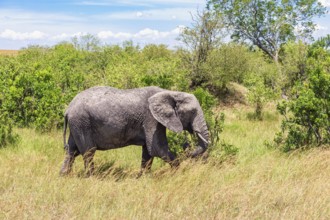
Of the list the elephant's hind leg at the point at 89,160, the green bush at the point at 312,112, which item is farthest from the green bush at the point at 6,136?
the green bush at the point at 312,112

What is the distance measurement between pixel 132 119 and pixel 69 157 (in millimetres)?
1297

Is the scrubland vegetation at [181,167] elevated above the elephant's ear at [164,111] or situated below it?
below

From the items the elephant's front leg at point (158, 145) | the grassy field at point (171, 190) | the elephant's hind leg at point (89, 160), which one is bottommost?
the grassy field at point (171, 190)

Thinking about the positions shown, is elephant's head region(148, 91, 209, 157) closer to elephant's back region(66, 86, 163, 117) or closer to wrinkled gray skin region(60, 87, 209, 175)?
wrinkled gray skin region(60, 87, 209, 175)

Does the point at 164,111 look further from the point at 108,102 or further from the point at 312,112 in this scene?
the point at 312,112

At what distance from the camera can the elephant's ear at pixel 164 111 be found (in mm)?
6590

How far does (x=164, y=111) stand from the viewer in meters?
6.60

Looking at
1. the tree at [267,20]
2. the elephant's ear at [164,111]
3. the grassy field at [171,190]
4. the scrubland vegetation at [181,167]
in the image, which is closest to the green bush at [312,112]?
the scrubland vegetation at [181,167]

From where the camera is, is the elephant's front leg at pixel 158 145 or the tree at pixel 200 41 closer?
the elephant's front leg at pixel 158 145

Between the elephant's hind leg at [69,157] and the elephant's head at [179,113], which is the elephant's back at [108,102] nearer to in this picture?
the elephant's head at [179,113]

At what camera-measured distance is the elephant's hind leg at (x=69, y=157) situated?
696 centimetres

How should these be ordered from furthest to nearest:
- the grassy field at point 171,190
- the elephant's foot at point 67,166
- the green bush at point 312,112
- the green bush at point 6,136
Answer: the green bush at point 6,136, the green bush at point 312,112, the elephant's foot at point 67,166, the grassy field at point 171,190

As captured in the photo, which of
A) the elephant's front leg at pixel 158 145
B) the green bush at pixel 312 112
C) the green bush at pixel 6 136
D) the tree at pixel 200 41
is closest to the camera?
the elephant's front leg at pixel 158 145

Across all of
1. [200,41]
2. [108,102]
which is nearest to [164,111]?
[108,102]
